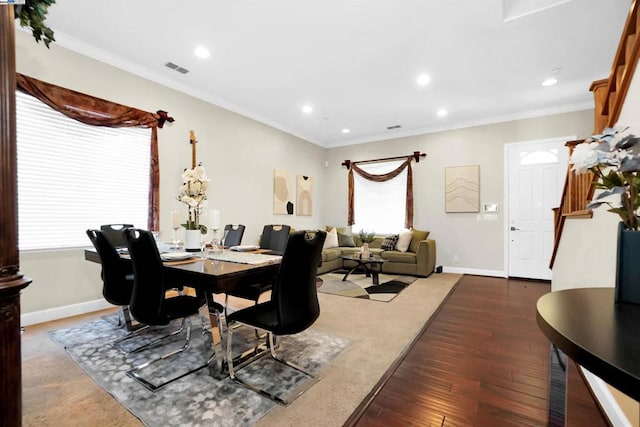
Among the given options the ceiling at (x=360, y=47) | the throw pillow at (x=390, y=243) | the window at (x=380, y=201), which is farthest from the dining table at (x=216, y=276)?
the window at (x=380, y=201)

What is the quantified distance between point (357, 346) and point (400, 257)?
3.23 m

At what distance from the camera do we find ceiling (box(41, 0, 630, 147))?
8.89 ft

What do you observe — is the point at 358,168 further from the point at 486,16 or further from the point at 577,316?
the point at 577,316

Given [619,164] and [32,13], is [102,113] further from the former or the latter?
[619,164]

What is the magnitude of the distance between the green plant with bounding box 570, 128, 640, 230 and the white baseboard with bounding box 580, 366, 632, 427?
1151 mm

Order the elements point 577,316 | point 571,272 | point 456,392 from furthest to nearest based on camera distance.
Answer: point 571,272
point 456,392
point 577,316

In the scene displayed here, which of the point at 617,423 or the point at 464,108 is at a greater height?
the point at 464,108

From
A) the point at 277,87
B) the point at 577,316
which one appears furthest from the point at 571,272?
the point at 277,87

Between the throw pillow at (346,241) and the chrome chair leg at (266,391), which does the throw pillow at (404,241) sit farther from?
the chrome chair leg at (266,391)

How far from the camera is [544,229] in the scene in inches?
197

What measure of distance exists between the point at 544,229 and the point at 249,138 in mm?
5453

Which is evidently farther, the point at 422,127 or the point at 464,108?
the point at 422,127

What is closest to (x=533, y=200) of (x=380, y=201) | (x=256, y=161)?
(x=380, y=201)

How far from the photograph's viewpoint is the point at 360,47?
330 centimetres
